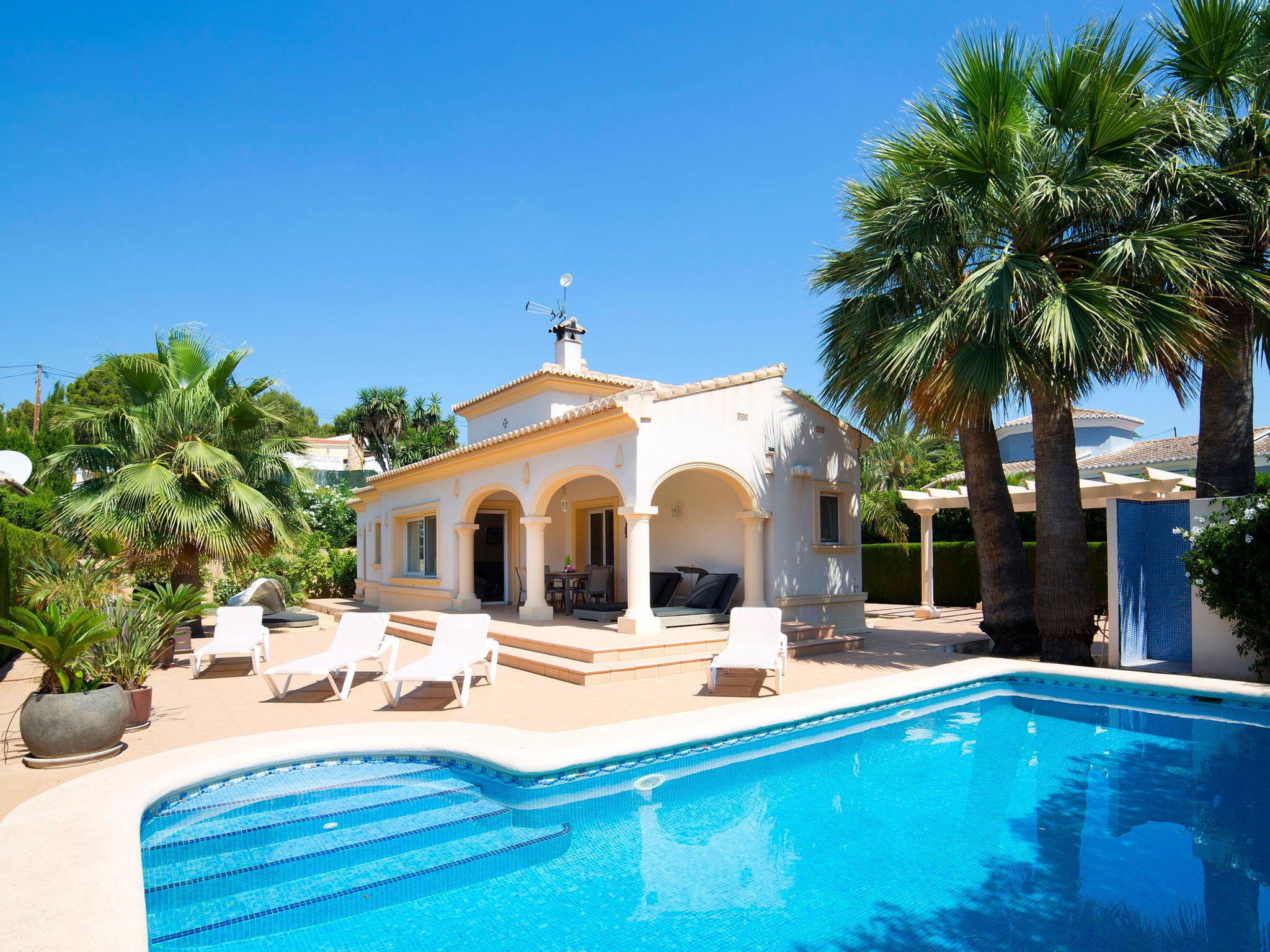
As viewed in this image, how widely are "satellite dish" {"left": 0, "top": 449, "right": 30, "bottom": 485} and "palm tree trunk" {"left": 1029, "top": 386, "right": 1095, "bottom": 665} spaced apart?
19.6 m

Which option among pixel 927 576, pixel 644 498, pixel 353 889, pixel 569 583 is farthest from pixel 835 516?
pixel 353 889

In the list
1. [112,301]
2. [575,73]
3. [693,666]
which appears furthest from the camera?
[112,301]

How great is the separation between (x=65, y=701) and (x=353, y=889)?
13.7 ft

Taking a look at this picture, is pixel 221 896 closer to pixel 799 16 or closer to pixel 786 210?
pixel 799 16

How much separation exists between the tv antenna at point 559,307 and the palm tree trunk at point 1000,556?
44.1 feet

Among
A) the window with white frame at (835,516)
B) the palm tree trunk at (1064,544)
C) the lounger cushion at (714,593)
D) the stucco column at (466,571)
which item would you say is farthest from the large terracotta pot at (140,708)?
the palm tree trunk at (1064,544)

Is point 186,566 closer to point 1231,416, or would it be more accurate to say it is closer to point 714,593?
point 714,593

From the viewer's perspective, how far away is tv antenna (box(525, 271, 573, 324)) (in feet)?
75.6

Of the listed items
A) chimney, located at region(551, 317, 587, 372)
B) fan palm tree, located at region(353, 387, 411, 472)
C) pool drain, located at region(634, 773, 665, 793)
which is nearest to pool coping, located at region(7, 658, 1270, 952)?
pool drain, located at region(634, 773, 665, 793)

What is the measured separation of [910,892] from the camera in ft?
15.6

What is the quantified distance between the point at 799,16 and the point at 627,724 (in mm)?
11562

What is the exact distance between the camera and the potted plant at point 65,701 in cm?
693

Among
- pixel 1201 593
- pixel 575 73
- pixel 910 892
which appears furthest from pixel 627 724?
pixel 575 73

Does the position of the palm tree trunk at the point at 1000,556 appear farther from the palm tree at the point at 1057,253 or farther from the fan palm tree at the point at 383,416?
the fan palm tree at the point at 383,416
